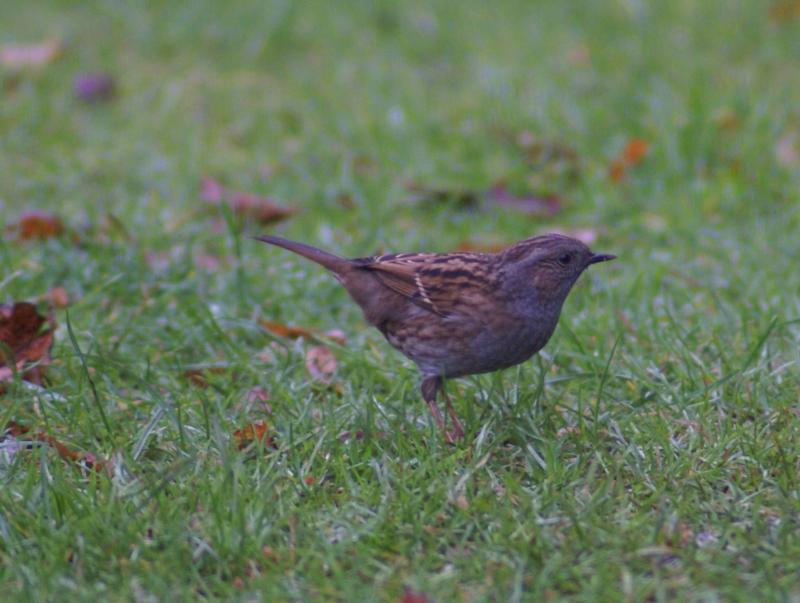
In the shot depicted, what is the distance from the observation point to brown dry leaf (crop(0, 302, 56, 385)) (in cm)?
473

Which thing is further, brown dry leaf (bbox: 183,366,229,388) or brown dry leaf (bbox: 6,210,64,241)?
brown dry leaf (bbox: 6,210,64,241)

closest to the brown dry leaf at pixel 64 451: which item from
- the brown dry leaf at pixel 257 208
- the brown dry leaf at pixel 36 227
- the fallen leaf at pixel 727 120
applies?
the brown dry leaf at pixel 36 227

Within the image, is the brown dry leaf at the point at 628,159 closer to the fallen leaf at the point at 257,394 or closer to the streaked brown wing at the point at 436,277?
the streaked brown wing at the point at 436,277

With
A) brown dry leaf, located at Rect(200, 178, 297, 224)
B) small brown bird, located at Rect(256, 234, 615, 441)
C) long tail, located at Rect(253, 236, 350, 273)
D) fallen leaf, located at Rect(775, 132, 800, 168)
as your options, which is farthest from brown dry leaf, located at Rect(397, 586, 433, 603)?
fallen leaf, located at Rect(775, 132, 800, 168)

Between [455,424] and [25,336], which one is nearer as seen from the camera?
[455,424]

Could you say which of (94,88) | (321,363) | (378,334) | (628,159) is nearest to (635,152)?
(628,159)

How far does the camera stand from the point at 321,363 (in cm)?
498

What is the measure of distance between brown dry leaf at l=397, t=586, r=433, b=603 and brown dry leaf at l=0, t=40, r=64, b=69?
6880mm

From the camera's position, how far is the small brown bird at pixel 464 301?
4301 millimetres

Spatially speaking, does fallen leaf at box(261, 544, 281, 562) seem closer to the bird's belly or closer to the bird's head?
→ the bird's belly

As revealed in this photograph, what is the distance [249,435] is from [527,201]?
3.30 m

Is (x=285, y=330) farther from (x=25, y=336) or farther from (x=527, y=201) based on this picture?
(x=527, y=201)

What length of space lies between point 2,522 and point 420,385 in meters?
1.76

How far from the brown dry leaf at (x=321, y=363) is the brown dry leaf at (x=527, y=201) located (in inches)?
88.6
